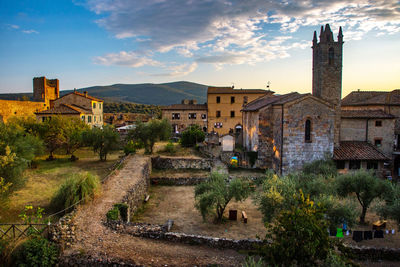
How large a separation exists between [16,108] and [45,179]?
2977cm

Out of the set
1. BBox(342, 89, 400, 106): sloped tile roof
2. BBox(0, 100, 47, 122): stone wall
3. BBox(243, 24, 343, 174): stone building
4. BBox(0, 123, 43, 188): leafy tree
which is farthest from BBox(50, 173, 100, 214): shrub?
BBox(0, 100, 47, 122): stone wall

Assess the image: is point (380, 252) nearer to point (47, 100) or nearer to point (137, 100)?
point (47, 100)

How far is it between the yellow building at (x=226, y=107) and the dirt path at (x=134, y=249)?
39.2 m

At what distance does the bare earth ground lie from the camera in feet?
50.0

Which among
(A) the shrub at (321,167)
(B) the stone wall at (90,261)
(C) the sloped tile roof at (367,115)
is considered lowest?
(B) the stone wall at (90,261)

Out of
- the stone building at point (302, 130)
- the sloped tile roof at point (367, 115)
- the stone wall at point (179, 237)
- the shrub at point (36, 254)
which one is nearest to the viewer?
the shrub at point (36, 254)

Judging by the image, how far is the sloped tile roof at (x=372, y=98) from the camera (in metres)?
29.0

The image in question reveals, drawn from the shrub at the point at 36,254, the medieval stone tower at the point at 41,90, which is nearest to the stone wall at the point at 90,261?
the shrub at the point at 36,254

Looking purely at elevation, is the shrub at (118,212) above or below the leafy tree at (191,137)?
below

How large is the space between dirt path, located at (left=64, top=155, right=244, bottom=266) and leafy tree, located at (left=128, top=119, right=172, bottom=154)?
750 inches

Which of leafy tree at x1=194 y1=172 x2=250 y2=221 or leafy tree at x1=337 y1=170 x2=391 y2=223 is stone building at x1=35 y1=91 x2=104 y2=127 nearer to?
leafy tree at x1=194 y1=172 x2=250 y2=221

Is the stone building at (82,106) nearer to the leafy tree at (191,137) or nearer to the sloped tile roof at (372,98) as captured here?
the leafy tree at (191,137)

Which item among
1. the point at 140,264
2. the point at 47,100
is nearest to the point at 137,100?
the point at 47,100

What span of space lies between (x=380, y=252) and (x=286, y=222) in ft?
24.7
